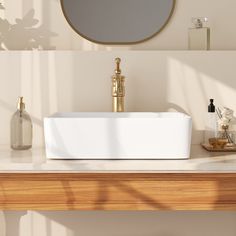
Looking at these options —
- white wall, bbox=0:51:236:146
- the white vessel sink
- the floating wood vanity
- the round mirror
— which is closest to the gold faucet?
white wall, bbox=0:51:236:146

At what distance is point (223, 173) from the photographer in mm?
1682

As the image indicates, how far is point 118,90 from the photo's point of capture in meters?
2.13

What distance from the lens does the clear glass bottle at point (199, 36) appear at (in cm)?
221

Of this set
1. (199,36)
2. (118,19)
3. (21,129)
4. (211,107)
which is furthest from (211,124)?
(21,129)

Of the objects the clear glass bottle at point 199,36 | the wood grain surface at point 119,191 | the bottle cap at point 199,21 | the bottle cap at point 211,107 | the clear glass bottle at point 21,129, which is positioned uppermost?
the bottle cap at point 199,21

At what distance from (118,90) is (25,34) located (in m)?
0.57

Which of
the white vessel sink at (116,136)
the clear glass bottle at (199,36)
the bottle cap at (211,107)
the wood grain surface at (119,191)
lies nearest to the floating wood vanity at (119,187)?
the wood grain surface at (119,191)

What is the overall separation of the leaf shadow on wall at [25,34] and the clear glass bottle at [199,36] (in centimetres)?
68

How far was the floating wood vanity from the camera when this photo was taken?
1676mm

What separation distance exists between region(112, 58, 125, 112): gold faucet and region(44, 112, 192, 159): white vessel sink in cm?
36

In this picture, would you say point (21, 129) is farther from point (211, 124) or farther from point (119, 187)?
point (211, 124)

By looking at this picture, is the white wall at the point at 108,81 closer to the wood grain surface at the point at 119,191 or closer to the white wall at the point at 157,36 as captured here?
the white wall at the point at 157,36

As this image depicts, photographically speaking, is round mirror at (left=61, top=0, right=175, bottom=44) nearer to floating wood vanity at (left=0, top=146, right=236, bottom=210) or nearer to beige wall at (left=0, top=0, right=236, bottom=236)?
beige wall at (left=0, top=0, right=236, bottom=236)

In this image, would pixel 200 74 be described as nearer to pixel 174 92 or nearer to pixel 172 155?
pixel 174 92
